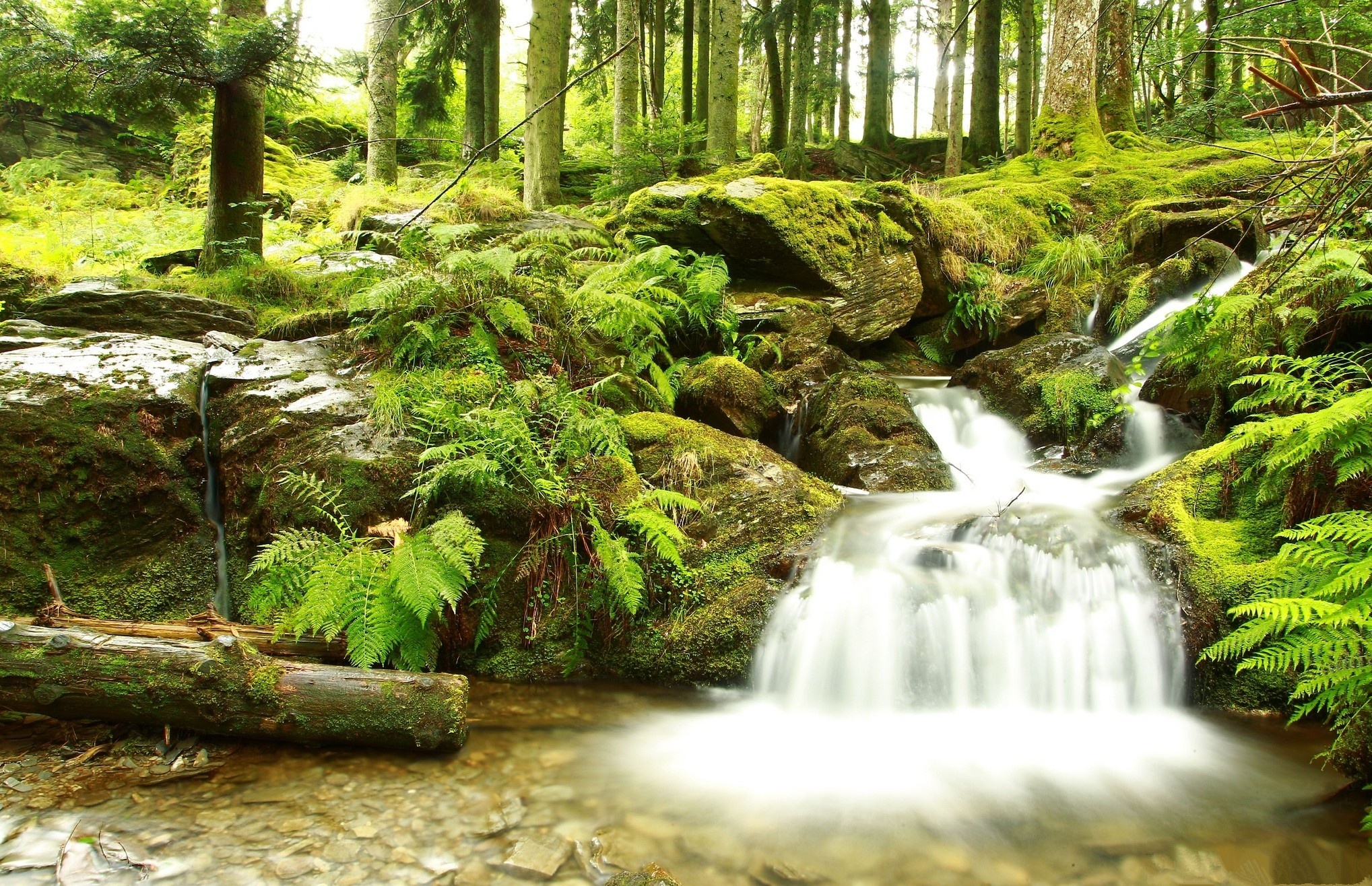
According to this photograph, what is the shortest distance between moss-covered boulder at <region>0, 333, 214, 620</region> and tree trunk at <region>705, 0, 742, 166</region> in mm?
9127

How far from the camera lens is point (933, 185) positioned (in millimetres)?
11844

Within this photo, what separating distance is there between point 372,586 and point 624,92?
38.8 feet

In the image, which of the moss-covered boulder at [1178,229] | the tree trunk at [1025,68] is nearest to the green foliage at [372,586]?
the moss-covered boulder at [1178,229]

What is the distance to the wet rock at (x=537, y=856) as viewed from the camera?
2.76 meters

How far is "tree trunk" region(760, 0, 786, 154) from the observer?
17.6m

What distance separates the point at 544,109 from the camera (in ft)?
34.1

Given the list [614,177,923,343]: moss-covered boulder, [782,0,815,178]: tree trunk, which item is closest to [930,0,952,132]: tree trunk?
[782,0,815,178]: tree trunk

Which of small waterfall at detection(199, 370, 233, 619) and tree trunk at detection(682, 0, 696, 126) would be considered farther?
tree trunk at detection(682, 0, 696, 126)

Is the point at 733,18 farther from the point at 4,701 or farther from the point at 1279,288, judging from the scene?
the point at 4,701

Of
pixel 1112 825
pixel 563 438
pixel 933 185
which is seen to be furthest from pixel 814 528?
pixel 933 185

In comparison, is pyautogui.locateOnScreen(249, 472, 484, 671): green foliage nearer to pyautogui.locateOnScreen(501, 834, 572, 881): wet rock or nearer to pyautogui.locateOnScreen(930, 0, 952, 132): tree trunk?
pyautogui.locateOnScreen(501, 834, 572, 881): wet rock

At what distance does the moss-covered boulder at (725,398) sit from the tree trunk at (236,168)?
4.36 m

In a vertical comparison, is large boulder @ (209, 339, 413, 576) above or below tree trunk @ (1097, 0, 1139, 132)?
below

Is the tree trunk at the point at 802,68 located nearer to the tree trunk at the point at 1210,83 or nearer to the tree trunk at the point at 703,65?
the tree trunk at the point at 703,65
